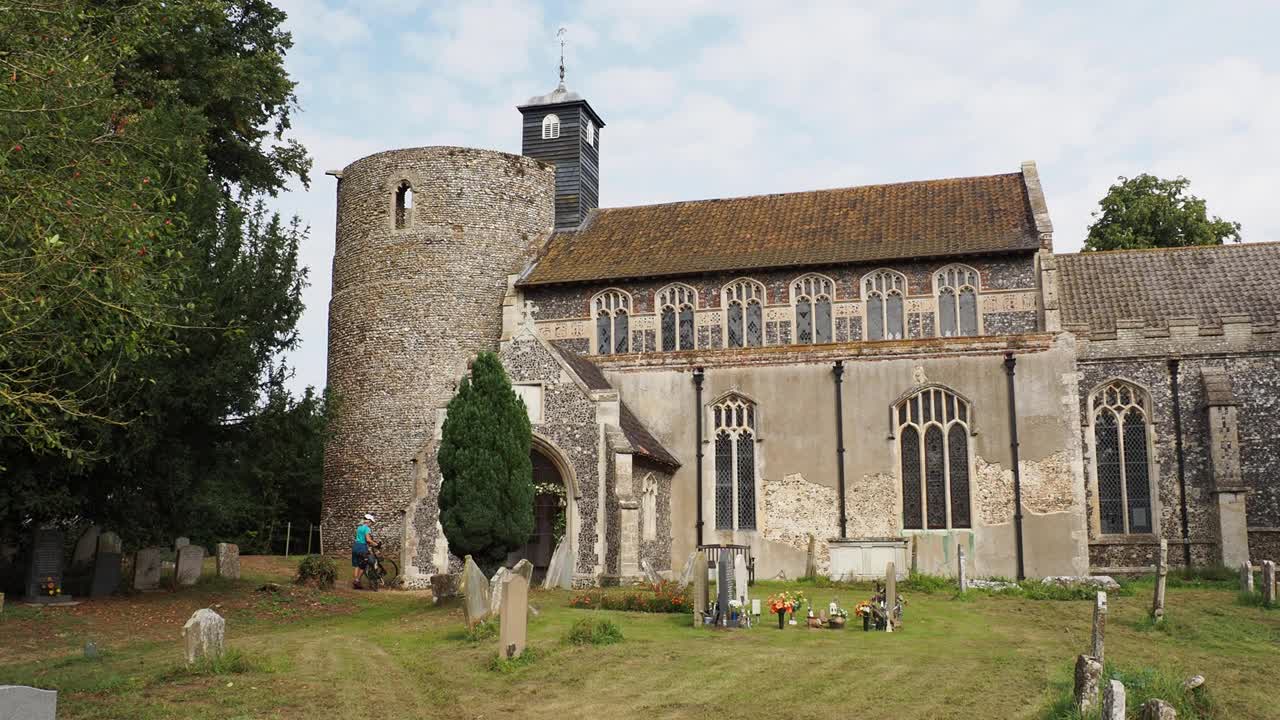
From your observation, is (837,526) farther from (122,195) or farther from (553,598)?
(122,195)

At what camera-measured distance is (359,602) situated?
77.3 feet

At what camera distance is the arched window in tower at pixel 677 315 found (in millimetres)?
30703

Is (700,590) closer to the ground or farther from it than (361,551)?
closer to the ground

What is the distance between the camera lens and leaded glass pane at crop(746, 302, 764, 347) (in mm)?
30266

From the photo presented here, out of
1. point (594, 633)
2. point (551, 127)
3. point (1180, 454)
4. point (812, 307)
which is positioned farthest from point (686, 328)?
point (594, 633)

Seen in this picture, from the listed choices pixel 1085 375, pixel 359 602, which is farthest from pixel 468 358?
pixel 1085 375

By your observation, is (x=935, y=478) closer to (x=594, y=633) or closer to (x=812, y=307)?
(x=812, y=307)

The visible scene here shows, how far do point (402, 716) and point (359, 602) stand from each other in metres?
12.6

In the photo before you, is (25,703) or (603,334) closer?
(25,703)

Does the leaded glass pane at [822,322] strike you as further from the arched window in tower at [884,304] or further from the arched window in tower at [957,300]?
the arched window in tower at [957,300]

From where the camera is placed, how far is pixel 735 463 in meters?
29.5

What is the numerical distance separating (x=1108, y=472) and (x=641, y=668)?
62.5 feet

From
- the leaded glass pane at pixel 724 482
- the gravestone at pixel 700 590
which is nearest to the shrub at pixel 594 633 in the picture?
the gravestone at pixel 700 590

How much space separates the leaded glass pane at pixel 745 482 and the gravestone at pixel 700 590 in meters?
11.4
